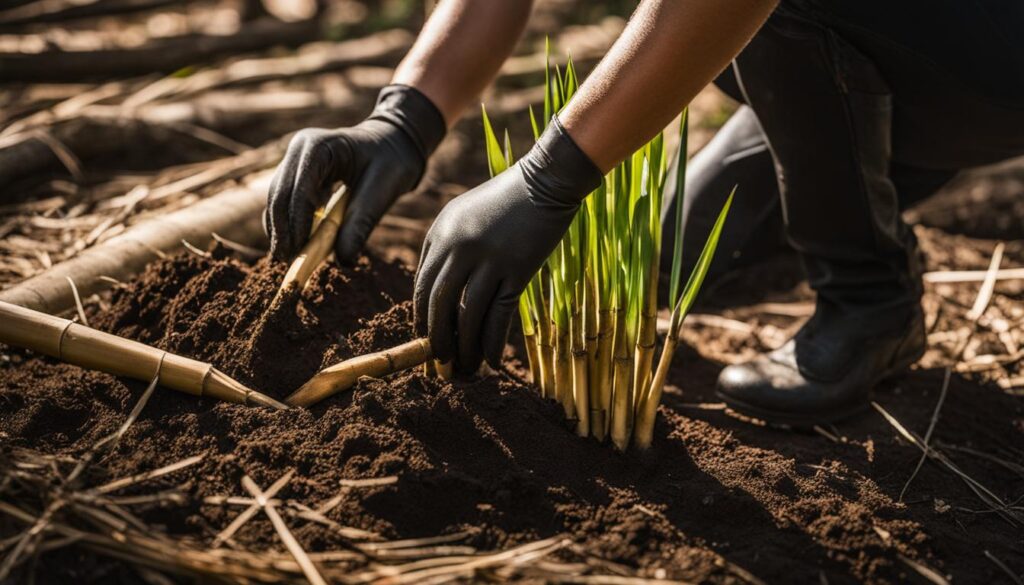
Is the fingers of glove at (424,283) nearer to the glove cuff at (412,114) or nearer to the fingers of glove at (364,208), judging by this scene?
the fingers of glove at (364,208)

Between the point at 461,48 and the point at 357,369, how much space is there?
0.71 meters

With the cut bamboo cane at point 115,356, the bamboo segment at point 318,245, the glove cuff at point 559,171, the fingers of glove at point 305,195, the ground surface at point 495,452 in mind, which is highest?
the glove cuff at point 559,171

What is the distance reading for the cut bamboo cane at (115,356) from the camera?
1353 mm

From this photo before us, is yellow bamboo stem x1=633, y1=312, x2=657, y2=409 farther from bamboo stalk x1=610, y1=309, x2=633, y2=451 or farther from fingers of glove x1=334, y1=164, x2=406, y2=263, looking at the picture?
fingers of glove x1=334, y1=164, x2=406, y2=263

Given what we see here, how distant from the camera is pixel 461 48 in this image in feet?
5.64

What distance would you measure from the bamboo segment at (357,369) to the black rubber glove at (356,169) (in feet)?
1.07

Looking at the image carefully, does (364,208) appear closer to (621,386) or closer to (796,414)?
(621,386)

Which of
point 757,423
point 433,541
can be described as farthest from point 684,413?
point 433,541

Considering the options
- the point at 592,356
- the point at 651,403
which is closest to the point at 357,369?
the point at 592,356

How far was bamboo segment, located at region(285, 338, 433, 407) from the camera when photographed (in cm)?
138

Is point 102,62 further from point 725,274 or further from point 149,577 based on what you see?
point 149,577

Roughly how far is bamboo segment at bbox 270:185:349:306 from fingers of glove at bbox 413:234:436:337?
0.84 feet

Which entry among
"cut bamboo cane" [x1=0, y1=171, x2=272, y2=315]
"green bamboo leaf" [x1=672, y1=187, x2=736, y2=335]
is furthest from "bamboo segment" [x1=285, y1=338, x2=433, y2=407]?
"cut bamboo cane" [x1=0, y1=171, x2=272, y2=315]

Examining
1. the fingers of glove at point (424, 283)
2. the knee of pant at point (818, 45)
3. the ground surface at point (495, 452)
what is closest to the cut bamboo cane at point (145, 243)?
the ground surface at point (495, 452)
